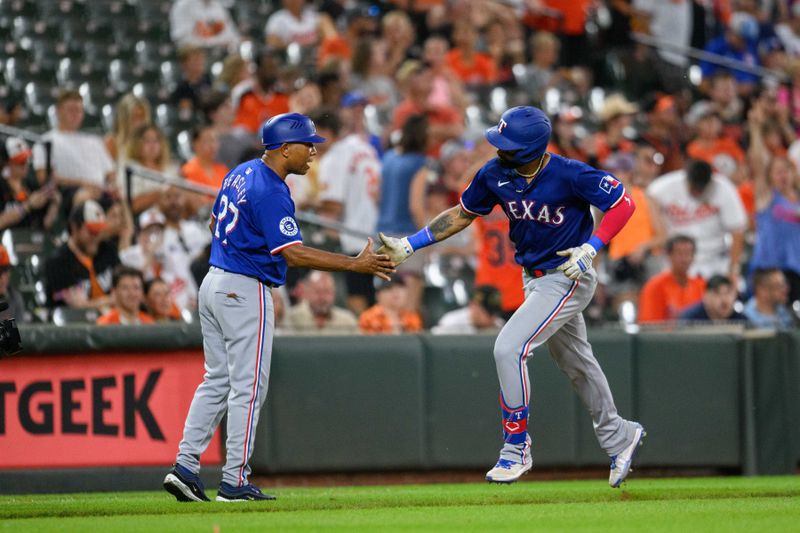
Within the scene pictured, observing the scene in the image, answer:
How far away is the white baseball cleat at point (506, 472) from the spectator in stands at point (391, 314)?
9.72 ft

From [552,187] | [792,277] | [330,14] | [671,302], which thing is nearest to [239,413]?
[552,187]

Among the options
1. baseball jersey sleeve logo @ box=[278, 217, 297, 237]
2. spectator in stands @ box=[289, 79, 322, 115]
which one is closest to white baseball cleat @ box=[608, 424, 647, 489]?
baseball jersey sleeve logo @ box=[278, 217, 297, 237]

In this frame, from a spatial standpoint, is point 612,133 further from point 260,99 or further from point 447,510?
point 447,510

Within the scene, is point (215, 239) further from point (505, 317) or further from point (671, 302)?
point (671, 302)

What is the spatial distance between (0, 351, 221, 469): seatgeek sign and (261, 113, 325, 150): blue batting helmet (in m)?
2.67

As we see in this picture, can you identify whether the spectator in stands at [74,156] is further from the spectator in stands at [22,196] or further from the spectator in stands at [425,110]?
the spectator in stands at [425,110]

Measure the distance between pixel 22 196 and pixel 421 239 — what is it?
392 centimetres

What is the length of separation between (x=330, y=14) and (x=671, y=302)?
20.6 ft

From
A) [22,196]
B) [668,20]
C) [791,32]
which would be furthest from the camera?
[791,32]

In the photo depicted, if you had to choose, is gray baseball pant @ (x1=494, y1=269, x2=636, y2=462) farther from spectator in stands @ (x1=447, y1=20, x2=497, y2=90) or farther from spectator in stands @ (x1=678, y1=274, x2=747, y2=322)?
spectator in stands @ (x1=447, y1=20, x2=497, y2=90)

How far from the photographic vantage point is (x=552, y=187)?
25.2 ft

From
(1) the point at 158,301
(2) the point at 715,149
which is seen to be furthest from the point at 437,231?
(2) the point at 715,149

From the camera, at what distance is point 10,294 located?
9773 millimetres

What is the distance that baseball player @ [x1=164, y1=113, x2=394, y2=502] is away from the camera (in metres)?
7.38
